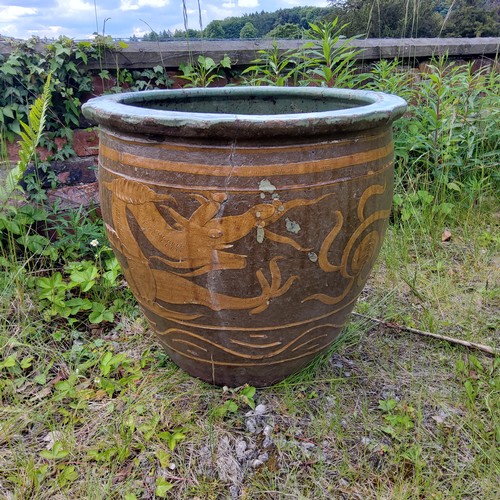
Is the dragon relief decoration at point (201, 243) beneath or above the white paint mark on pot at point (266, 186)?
beneath

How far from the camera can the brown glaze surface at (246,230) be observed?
112 cm

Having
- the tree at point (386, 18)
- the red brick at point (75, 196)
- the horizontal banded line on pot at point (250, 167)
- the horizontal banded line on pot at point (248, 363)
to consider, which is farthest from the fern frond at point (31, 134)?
the tree at point (386, 18)

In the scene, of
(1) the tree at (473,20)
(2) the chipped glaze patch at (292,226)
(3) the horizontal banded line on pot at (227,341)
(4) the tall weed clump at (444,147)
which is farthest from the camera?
(1) the tree at (473,20)

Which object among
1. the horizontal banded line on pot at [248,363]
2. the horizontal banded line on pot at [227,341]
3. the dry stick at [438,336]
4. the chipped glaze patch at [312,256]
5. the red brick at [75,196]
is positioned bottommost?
the dry stick at [438,336]

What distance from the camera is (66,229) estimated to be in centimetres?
244

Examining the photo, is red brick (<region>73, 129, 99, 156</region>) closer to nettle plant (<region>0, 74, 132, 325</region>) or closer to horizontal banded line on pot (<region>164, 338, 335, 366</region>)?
nettle plant (<region>0, 74, 132, 325</region>)

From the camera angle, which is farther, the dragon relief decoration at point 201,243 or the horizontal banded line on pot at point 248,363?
the horizontal banded line on pot at point 248,363

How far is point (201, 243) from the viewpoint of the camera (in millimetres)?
1173

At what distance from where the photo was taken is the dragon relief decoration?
3.75 ft

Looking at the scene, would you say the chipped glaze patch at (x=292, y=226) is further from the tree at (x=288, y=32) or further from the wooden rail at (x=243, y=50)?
the tree at (x=288, y=32)

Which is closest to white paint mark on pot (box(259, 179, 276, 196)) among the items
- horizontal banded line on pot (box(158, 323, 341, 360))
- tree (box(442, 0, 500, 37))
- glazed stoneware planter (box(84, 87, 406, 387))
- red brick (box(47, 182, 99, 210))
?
glazed stoneware planter (box(84, 87, 406, 387))

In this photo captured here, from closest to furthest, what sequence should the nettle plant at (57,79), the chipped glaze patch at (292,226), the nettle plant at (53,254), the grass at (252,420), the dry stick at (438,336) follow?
the chipped glaze patch at (292,226) → the grass at (252,420) → the dry stick at (438,336) → the nettle plant at (53,254) → the nettle plant at (57,79)

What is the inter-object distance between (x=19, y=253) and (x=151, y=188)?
1.39 metres

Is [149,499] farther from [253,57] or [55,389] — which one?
[253,57]
